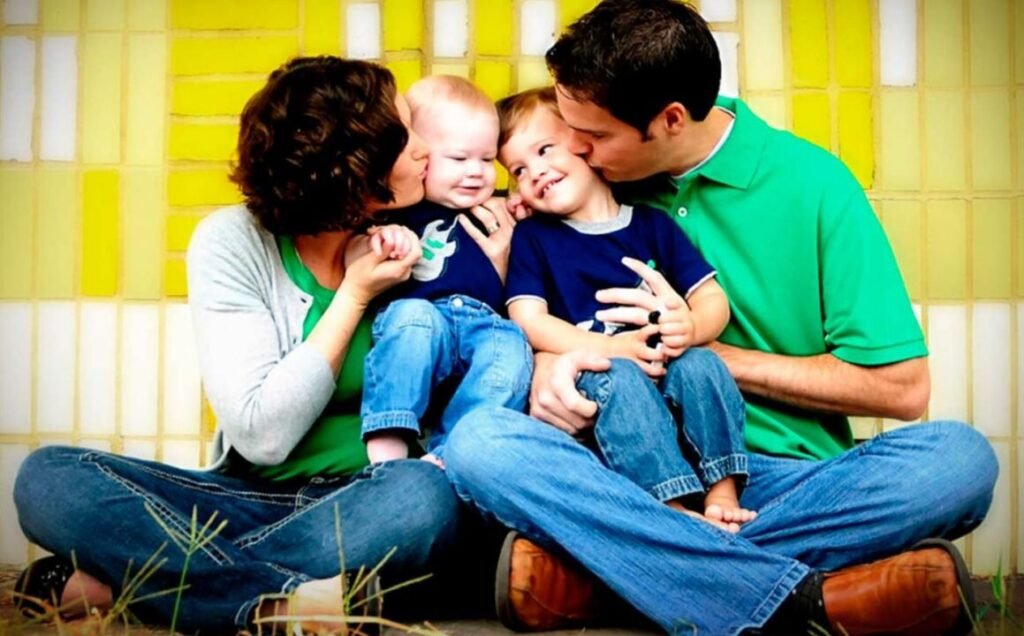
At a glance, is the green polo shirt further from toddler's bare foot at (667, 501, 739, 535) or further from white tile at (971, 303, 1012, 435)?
white tile at (971, 303, 1012, 435)

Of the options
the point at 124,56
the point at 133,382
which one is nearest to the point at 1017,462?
the point at 133,382

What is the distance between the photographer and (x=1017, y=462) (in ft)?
A: 11.8

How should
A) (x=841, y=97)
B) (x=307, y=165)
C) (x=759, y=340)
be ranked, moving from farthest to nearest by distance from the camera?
1. (x=841, y=97)
2. (x=759, y=340)
3. (x=307, y=165)

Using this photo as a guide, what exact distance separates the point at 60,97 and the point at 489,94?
1.15 m

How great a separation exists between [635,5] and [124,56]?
142 cm

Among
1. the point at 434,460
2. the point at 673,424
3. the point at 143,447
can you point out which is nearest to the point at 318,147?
the point at 434,460

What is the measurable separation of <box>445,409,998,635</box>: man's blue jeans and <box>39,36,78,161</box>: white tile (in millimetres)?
1546

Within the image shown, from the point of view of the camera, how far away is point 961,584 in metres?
2.50

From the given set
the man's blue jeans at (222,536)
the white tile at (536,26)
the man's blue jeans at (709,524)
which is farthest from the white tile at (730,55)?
the man's blue jeans at (222,536)

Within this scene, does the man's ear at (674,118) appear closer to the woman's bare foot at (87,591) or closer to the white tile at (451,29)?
the white tile at (451,29)

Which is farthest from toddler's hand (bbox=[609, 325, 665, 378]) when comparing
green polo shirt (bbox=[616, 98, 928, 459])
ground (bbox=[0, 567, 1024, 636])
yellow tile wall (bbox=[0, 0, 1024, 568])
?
yellow tile wall (bbox=[0, 0, 1024, 568])

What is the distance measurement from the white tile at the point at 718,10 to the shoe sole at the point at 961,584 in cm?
156

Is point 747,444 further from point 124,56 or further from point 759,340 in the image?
point 124,56

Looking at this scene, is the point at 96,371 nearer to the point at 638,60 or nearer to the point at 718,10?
the point at 638,60
